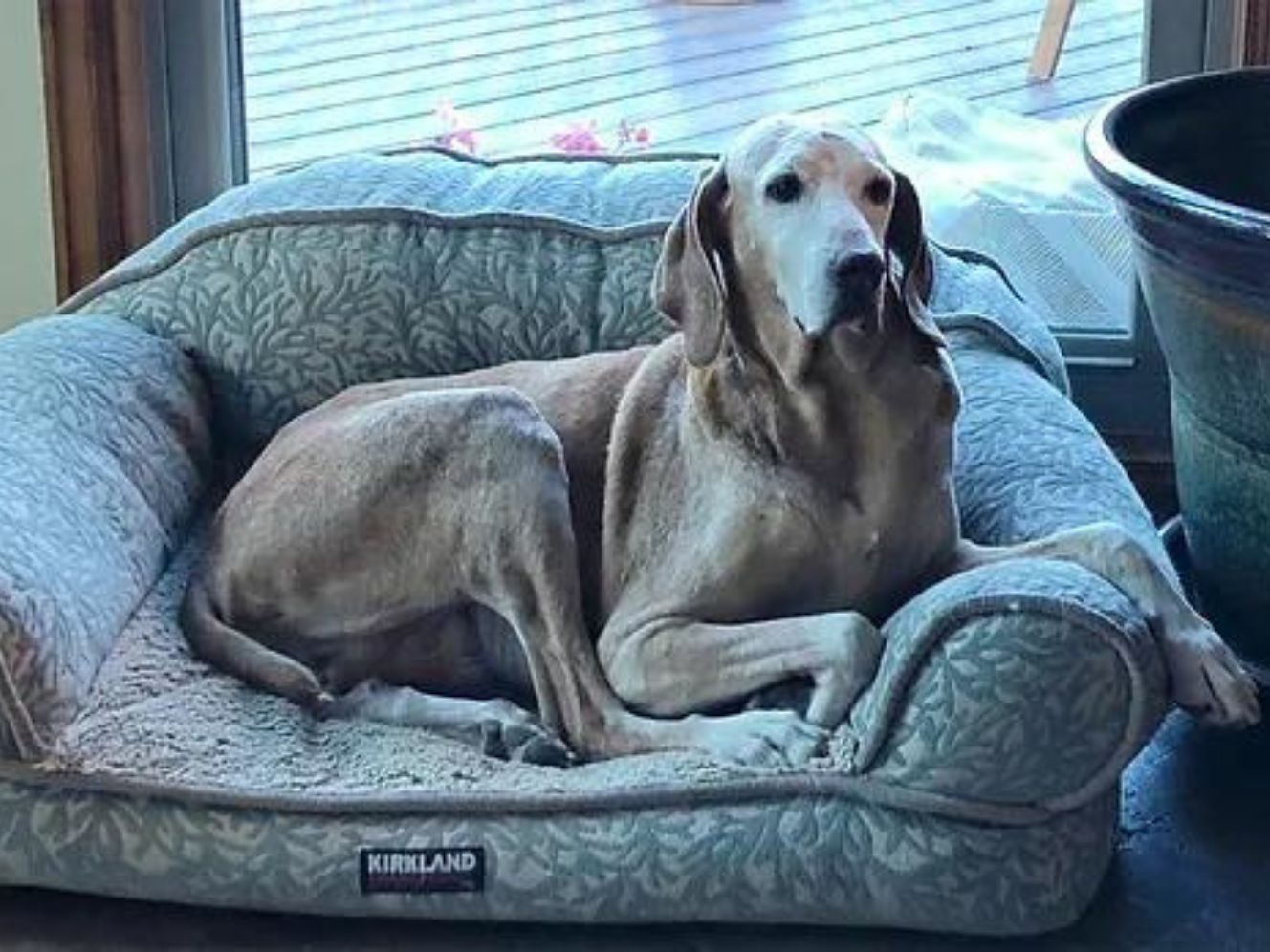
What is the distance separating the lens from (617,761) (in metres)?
2.64

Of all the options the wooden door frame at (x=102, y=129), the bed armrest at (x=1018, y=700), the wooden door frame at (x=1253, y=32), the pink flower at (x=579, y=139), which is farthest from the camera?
the pink flower at (x=579, y=139)

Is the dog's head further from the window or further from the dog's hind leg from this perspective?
the window

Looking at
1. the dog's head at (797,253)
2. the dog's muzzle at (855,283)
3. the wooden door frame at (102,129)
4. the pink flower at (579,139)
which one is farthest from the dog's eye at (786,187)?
the wooden door frame at (102,129)

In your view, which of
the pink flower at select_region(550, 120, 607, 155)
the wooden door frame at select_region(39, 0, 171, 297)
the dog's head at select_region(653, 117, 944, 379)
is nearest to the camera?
Answer: the dog's head at select_region(653, 117, 944, 379)

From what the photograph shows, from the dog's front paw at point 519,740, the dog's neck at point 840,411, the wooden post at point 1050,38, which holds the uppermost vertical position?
the wooden post at point 1050,38

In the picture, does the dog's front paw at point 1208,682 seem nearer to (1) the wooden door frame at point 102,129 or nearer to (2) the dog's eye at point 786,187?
(2) the dog's eye at point 786,187

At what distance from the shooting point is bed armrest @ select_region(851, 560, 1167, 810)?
247cm

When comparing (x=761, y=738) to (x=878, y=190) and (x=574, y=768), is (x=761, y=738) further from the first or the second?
(x=878, y=190)

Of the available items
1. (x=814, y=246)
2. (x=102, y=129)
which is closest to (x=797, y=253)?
(x=814, y=246)

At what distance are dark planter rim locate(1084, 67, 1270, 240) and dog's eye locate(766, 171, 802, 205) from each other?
1.48ft

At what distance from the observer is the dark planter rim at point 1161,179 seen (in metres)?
2.76

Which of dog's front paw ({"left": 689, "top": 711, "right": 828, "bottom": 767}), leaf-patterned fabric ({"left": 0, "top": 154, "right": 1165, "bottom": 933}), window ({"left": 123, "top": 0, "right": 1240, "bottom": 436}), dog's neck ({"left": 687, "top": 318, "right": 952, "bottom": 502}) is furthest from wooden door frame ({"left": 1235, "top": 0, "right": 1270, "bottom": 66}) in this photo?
dog's front paw ({"left": 689, "top": 711, "right": 828, "bottom": 767})

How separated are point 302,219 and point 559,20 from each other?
0.71 meters

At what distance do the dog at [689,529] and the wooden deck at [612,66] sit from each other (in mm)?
1040
